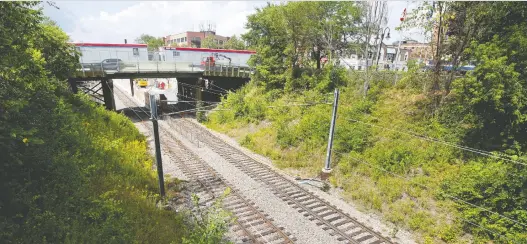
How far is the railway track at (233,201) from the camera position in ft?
30.3

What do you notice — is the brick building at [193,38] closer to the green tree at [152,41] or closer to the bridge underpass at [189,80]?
the green tree at [152,41]

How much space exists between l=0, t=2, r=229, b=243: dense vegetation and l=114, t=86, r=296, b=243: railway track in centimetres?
173

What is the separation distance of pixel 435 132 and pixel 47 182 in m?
16.6

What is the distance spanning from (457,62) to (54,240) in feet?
58.6

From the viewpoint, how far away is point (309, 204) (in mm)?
11211

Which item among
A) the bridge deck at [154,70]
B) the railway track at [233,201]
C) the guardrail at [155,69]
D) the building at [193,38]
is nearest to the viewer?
the railway track at [233,201]

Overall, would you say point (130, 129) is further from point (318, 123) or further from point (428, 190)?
point (428, 190)

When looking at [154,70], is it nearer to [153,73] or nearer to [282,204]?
[153,73]

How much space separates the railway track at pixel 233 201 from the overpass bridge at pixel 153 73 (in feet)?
34.4

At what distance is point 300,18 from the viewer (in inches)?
867

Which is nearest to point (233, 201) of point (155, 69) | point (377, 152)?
point (377, 152)

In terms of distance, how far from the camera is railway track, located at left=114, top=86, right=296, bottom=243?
9.23 m

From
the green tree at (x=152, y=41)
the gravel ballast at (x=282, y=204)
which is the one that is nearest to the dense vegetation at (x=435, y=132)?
the gravel ballast at (x=282, y=204)

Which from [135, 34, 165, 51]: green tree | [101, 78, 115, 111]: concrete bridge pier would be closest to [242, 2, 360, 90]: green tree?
[101, 78, 115, 111]: concrete bridge pier
